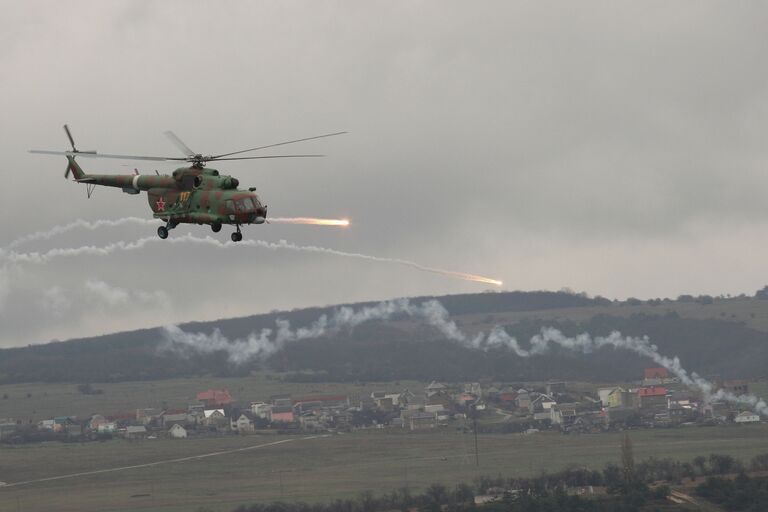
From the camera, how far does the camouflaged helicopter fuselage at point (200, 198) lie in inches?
3777

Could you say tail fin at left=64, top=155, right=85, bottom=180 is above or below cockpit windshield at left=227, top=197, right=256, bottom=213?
above

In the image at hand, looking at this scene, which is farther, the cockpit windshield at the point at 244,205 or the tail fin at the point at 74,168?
the tail fin at the point at 74,168

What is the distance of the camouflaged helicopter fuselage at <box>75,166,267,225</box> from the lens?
95938 mm

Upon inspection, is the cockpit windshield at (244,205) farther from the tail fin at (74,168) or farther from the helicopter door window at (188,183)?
the tail fin at (74,168)

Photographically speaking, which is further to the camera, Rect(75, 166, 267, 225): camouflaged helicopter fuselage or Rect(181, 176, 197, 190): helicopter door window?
Rect(181, 176, 197, 190): helicopter door window

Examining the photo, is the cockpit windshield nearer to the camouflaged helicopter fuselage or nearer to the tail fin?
the camouflaged helicopter fuselage

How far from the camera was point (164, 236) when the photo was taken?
329 feet

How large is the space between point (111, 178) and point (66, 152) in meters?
3.87

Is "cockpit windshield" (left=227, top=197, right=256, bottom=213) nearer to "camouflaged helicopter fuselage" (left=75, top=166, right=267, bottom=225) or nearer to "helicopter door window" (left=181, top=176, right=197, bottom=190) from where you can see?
"camouflaged helicopter fuselage" (left=75, top=166, right=267, bottom=225)

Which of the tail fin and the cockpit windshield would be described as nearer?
the cockpit windshield

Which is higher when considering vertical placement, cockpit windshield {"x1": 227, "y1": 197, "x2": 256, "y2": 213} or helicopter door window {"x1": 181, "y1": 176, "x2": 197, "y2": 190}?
helicopter door window {"x1": 181, "y1": 176, "x2": 197, "y2": 190}

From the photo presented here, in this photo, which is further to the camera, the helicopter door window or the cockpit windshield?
the helicopter door window

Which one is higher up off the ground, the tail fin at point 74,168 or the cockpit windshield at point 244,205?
the tail fin at point 74,168

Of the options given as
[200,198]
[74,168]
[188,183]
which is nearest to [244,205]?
[200,198]
